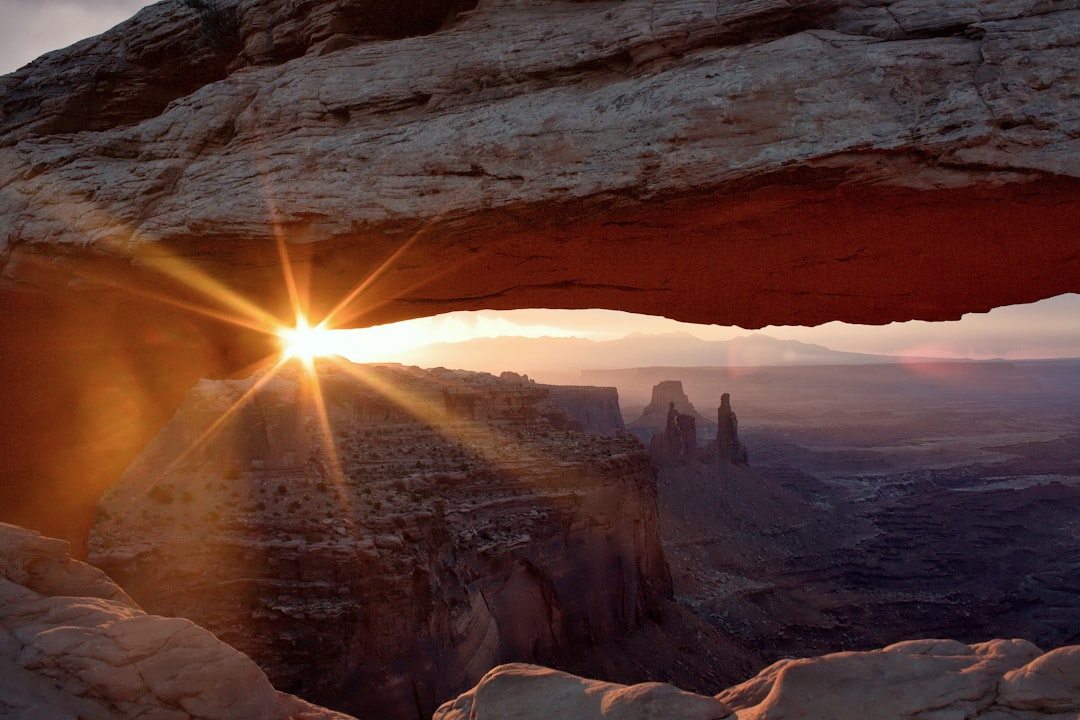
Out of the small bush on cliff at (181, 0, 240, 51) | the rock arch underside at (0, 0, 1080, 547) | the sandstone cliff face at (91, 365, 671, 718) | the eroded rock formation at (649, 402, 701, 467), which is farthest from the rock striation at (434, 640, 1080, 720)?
the eroded rock formation at (649, 402, 701, 467)

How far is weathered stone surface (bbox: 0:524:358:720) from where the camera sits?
422 centimetres

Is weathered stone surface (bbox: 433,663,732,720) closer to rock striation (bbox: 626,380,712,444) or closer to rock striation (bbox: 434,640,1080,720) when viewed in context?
rock striation (bbox: 434,640,1080,720)

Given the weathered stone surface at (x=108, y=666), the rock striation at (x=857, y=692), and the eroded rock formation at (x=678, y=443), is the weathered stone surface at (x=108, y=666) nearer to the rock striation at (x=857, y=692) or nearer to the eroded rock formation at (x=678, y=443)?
the rock striation at (x=857, y=692)

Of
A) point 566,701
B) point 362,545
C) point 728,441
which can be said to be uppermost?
point 566,701

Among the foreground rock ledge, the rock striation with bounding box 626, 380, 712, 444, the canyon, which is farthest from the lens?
the rock striation with bounding box 626, 380, 712, 444

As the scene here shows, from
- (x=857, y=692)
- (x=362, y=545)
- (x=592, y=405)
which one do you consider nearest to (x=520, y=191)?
(x=857, y=692)

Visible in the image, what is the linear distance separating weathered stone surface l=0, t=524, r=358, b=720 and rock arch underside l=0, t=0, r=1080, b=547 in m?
3.82

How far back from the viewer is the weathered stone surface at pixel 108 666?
13.9 ft

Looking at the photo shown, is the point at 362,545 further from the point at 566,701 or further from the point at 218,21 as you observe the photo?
the point at 566,701

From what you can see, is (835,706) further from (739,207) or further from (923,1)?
(923,1)

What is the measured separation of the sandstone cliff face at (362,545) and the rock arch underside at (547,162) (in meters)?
6.62

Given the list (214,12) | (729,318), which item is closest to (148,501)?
(214,12)

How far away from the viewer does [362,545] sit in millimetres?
15383

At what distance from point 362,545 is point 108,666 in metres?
11.2
